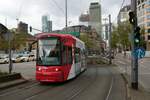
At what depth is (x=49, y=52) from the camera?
2128 cm

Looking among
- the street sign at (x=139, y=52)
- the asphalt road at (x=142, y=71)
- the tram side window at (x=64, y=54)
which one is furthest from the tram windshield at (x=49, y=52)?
the asphalt road at (x=142, y=71)

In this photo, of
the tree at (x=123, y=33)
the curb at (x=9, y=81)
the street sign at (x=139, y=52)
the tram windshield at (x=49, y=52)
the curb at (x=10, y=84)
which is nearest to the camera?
the street sign at (x=139, y=52)

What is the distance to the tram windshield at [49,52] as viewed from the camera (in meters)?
21.2

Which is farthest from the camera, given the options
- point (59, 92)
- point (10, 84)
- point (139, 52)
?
point (10, 84)

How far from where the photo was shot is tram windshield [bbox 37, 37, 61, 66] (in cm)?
2123

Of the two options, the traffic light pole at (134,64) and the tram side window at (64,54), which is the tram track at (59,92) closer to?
the traffic light pole at (134,64)

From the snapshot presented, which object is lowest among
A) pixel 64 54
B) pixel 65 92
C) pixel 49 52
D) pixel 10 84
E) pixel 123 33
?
pixel 65 92

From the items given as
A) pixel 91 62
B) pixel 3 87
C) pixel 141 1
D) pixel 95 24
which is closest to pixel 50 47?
pixel 3 87

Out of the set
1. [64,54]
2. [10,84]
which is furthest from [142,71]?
[10,84]

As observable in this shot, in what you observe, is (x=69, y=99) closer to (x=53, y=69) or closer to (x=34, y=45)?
(x=53, y=69)

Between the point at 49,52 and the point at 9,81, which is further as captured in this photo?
the point at 9,81

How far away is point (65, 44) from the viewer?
22.3m

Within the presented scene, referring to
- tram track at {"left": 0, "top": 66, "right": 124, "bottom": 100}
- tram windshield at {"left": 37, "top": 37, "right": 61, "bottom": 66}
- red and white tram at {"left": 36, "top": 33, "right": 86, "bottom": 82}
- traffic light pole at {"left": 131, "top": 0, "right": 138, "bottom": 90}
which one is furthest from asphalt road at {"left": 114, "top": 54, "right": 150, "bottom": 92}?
tram windshield at {"left": 37, "top": 37, "right": 61, "bottom": 66}

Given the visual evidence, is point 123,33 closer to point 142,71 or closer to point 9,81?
point 142,71
